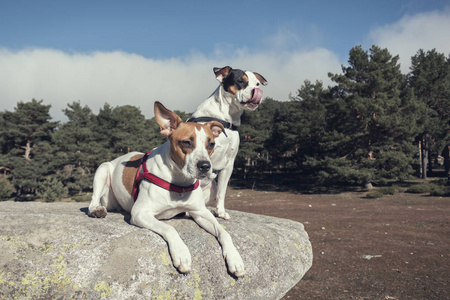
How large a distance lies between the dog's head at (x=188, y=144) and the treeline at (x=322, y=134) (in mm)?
32934

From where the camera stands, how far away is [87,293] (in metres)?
3.30

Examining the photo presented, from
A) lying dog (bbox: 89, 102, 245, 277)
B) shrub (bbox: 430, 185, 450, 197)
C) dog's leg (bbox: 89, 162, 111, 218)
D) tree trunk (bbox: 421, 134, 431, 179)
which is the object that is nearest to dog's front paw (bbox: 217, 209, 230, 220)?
lying dog (bbox: 89, 102, 245, 277)

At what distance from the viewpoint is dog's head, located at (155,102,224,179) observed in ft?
12.2

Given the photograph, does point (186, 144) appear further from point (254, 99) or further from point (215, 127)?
point (254, 99)

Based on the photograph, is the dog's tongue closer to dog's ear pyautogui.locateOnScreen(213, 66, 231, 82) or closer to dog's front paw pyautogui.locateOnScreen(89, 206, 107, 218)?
dog's ear pyautogui.locateOnScreen(213, 66, 231, 82)

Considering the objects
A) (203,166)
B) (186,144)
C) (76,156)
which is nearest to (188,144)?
(186,144)

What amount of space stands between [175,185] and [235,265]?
1.28 metres

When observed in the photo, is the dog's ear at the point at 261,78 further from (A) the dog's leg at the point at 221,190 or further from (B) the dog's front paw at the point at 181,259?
(B) the dog's front paw at the point at 181,259

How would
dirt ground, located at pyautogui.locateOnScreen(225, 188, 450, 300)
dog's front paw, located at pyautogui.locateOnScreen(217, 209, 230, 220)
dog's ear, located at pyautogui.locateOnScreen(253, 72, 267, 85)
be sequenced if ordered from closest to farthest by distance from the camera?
dog's front paw, located at pyautogui.locateOnScreen(217, 209, 230, 220)
dog's ear, located at pyautogui.locateOnScreen(253, 72, 267, 85)
dirt ground, located at pyautogui.locateOnScreen(225, 188, 450, 300)

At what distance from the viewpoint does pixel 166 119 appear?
4.08m

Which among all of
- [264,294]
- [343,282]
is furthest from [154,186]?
[343,282]

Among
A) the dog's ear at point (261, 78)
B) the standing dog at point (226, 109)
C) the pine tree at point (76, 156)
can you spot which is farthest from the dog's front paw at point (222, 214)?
the pine tree at point (76, 156)

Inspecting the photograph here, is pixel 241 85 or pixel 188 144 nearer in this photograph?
pixel 188 144

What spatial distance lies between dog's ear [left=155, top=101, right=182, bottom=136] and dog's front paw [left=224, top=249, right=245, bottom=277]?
1747mm
